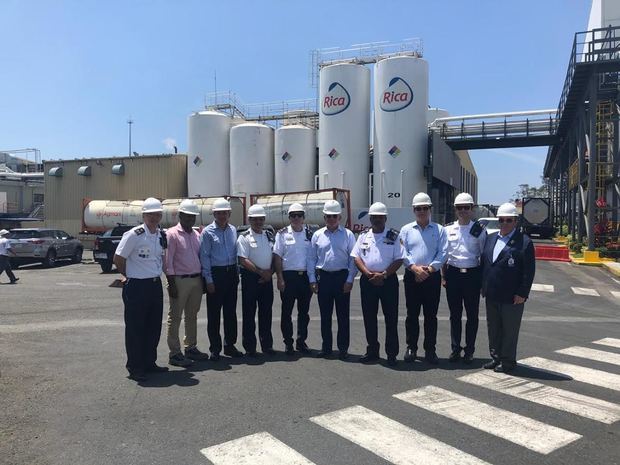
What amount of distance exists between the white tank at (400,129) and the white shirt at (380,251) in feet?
77.4

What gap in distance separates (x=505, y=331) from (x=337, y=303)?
216cm

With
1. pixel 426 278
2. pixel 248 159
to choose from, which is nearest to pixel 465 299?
pixel 426 278

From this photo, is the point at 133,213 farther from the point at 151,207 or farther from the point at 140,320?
the point at 140,320

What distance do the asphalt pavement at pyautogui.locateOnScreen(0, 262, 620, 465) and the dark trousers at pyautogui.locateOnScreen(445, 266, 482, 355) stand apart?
0.32m

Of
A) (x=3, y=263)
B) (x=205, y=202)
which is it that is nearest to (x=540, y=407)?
(x=3, y=263)

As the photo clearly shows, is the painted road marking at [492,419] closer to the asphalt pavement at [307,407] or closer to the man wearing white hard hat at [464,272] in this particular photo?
the asphalt pavement at [307,407]

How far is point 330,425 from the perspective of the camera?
14.5ft

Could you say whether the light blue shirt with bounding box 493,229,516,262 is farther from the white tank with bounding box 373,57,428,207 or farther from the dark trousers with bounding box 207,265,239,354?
the white tank with bounding box 373,57,428,207

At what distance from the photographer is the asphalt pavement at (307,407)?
3.92m

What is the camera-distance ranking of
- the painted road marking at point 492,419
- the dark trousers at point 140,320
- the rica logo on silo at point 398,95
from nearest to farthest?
the painted road marking at point 492,419 < the dark trousers at point 140,320 < the rica logo on silo at point 398,95

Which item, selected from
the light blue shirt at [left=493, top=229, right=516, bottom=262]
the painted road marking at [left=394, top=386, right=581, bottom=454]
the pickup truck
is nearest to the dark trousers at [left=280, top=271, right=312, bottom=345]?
the painted road marking at [left=394, top=386, right=581, bottom=454]

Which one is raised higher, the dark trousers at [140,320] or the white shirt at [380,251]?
the white shirt at [380,251]

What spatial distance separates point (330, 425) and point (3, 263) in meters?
14.4

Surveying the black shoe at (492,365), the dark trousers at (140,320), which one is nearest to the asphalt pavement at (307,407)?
the black shoe at (492,365)
